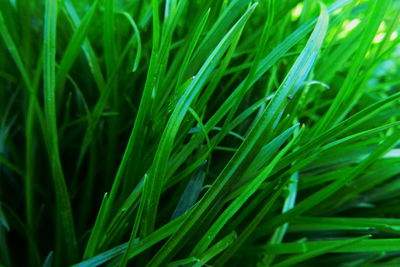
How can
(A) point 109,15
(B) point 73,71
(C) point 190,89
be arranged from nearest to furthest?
1. (C) point 190,89
2. (A) point 109,15
3. (B) point 73,71

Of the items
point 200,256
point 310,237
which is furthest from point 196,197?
point 310,237

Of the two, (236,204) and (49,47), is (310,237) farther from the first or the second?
(49,47)

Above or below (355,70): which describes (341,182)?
below

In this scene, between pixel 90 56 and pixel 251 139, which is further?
pixel 90 56

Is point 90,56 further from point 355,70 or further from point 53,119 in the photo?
point 355,70

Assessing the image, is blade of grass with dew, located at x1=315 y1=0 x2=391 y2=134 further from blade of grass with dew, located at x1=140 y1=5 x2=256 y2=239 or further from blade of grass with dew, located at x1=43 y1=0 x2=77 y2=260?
blade of grass with dew, located at x1=43 y1=0 x2=77 y2=260

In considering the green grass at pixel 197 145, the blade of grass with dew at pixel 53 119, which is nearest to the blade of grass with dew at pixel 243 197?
the green grass at pixel 197 145

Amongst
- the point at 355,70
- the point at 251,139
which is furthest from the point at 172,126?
the point at 355,70

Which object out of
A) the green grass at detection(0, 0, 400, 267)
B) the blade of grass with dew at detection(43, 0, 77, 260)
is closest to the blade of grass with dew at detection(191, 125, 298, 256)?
the green grass at detection(0, 0, 400, 267)

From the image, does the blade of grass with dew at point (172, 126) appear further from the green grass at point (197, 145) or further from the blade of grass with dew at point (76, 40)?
the blade of grass with dew at point (76, 40)
